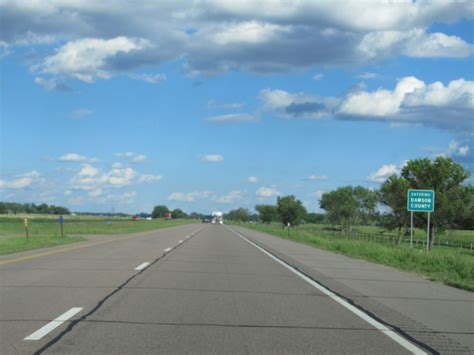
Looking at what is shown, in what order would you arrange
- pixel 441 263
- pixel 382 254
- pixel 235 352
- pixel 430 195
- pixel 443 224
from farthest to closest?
1. pixel 443 224
2. pixel 430 195
3. pixel 382 254
4. pixel 441 263
5. pixel 235 352

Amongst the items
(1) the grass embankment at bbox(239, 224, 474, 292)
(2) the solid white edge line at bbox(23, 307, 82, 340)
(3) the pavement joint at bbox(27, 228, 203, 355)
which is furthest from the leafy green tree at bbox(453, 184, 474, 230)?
(2) the solid white edge line at bbox(23, 307, 82, 340)

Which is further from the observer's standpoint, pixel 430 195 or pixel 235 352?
pixel 430 195

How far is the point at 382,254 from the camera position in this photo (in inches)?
1070

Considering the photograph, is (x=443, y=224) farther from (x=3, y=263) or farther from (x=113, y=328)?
(x=113, y=328)

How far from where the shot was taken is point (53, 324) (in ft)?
28.7

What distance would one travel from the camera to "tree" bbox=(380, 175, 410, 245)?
59678 mm

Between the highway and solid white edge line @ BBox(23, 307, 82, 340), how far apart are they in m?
0.01

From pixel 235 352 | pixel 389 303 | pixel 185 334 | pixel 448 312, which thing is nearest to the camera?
pixel 235 352

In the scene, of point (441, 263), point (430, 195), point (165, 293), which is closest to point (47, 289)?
point (165, 293)

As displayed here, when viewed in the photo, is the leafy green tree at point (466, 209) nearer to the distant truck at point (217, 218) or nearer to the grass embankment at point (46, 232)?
the grass embankment at point (46, 232)

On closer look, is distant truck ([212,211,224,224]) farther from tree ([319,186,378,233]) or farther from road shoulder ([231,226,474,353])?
road shoulder ([231,226,474,353])

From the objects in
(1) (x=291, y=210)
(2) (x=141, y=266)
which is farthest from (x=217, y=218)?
(2) (x=141, y=266)

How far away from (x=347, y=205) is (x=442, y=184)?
218 ft

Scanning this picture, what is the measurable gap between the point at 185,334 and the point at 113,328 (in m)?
1.12
